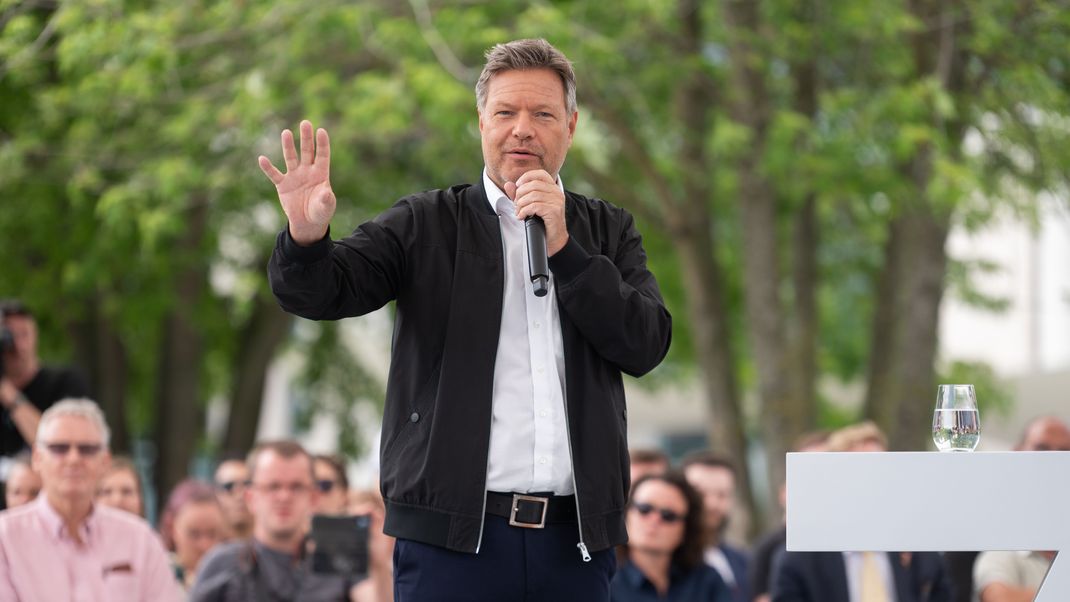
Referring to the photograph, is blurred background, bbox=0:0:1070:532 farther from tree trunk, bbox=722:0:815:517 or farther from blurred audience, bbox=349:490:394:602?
blurred audience, bbox=349:490:394:602

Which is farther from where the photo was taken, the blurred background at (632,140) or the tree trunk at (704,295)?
the tree trunk at (704,295)

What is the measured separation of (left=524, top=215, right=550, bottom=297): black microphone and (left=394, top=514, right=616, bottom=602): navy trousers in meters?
0.47

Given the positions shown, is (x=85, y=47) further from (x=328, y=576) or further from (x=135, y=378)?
(x=135, y=378)

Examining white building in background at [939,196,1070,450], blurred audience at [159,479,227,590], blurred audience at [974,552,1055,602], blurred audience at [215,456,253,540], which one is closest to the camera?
blurred audience at [974,552,1055,602]

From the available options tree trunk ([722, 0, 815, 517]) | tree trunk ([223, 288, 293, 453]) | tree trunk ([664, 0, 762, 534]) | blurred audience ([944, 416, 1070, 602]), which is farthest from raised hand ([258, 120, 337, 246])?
tree trunk ([223, 288, 293, 453])

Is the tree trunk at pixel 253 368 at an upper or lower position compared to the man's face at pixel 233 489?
upper

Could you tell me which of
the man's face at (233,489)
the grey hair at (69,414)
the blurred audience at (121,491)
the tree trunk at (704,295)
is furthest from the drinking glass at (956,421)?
the tree trunk at (704,295)

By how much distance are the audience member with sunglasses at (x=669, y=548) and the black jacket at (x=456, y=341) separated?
387 cm

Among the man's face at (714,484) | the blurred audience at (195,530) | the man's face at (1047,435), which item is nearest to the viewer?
the man's face at (1047,435)

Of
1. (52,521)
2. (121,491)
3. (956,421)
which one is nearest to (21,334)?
(121,491)

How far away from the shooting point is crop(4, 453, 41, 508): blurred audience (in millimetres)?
7008

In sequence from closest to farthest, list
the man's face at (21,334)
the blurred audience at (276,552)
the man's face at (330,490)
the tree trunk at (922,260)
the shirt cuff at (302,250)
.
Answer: the shirt cuff at (302,250) < the blurred audience at (276,552) < the man's face at (21,334) < the man's face at (330,490) < the tree trunk at (922,260)

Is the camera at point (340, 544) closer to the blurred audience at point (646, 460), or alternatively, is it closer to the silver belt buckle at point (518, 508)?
the blurred audience at point (646, 460)

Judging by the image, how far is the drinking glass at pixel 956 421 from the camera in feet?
11.9
